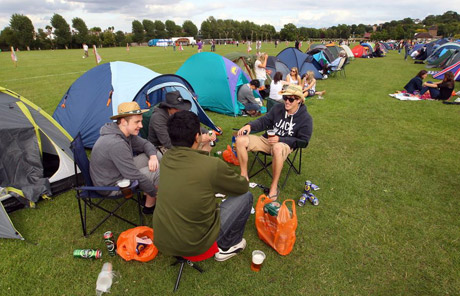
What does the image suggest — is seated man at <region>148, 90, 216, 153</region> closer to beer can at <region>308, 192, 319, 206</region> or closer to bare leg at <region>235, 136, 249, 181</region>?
bare leg at <region>235, 136, 249, 181</region>

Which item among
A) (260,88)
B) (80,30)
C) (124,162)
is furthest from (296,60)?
(80,30)

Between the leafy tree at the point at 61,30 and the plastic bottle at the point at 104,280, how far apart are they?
6624cm

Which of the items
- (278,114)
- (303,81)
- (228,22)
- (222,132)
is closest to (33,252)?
(278,114)

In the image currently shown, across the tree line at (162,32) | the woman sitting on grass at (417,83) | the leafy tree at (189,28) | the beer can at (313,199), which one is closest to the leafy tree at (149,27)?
the tree line at (162,32)

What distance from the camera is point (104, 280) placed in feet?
8.45

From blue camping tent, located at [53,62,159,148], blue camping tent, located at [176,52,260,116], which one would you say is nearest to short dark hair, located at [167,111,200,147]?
blue camping tent, located at [53,62,159,148]

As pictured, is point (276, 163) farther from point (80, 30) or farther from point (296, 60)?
point (80, 30)

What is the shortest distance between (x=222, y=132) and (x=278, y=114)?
2.45 m

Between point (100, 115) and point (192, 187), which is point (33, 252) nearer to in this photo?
point (192, 187)

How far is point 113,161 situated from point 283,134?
259cm

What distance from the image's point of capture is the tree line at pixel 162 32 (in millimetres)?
52075

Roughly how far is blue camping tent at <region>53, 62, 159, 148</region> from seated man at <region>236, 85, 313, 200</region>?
9.29 ft

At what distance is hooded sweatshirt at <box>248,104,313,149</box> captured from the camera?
3.98 m

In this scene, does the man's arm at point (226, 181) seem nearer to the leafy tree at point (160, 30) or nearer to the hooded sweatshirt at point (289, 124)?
the hooded sweatshirt at point (289, 124)
